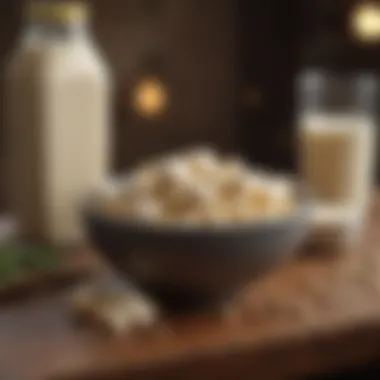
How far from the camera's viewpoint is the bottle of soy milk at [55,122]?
1299 millimetres

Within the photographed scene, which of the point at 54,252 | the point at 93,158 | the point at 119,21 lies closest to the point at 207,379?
the point at 54,252

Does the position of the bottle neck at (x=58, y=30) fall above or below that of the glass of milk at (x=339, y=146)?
above

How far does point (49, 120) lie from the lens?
1301mm

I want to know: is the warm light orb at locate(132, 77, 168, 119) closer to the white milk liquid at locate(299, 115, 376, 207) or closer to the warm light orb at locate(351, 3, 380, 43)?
the warm light orb at locate(351, 3, 380, 43)

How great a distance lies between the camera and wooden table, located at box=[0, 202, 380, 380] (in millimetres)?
900

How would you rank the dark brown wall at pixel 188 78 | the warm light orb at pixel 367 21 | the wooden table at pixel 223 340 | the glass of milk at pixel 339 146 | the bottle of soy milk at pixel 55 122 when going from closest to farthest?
1. the wooden table at pixel 223 340
2. the bottle of soy milk at pixel 55 122
3. the glass of milk at pixel 339 146
4. the warm light orb at pixel 367 21
5. the dark brown wall at pixel 188 78

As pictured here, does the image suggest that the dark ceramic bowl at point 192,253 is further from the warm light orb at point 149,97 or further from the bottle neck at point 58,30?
the warm light orb at point 149,97

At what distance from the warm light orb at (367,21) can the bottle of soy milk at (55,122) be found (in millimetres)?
1205

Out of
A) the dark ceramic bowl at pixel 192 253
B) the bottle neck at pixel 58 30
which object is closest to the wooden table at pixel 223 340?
the dark ceramic bowl at pixel 192 253

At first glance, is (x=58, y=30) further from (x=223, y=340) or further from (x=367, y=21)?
(x=367, y=21)

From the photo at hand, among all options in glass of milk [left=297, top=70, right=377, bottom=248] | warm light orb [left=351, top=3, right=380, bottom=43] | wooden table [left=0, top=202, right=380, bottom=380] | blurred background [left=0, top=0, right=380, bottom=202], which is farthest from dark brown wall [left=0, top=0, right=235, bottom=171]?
wooden table [left=0, top=202, right=380, bottom=380]

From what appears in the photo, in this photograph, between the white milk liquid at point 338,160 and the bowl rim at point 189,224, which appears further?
the white milk liquid at point 338,160

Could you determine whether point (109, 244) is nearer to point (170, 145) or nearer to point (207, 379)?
point (207, 379)

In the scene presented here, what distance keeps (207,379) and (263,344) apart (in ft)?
0.21
